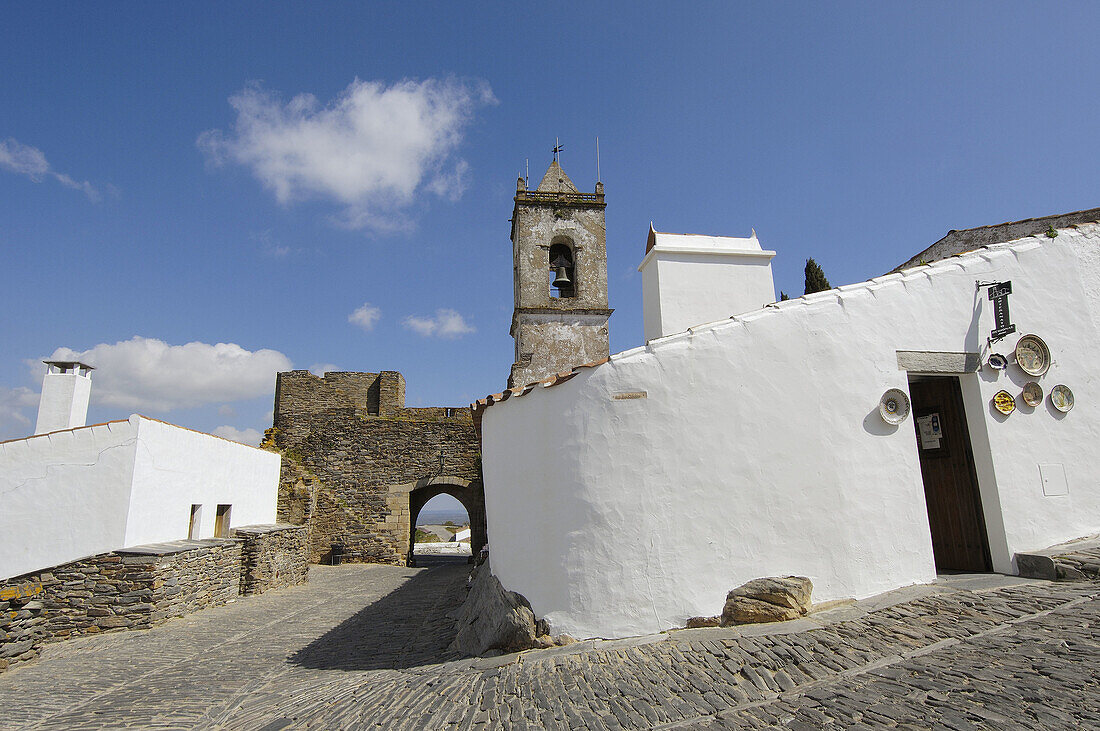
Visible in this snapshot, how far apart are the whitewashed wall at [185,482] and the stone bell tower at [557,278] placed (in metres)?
7.64

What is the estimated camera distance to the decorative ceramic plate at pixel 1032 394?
668cm

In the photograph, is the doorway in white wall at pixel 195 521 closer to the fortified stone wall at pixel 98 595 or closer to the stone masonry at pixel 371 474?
the fortified stone wall at pixel 98 595

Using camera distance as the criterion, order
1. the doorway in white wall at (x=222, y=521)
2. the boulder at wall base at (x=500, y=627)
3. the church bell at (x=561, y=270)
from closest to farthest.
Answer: the boulder at wall base at (x=500, y=627) < the doorway in white wall at (x=222, y=521) < the church bell at (x=561, y=270)

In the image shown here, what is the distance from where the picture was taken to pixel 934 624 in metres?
4.91

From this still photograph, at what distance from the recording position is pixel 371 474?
61.5 ft

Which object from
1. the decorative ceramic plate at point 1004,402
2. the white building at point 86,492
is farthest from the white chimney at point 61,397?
the decorative ceramic plate at point 1004,402

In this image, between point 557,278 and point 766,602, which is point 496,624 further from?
point 557,278

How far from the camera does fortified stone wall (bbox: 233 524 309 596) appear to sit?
13.0 metres

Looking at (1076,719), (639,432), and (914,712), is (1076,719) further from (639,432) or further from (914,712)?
(639,432)

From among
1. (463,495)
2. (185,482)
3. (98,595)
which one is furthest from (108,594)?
(463,495)

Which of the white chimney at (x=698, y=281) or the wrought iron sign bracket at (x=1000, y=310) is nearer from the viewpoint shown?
the wrought iron sign bracket at (x=1000, y=310)

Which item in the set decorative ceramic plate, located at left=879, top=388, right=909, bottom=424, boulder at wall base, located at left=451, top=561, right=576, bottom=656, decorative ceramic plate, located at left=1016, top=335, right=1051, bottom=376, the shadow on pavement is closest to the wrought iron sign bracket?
decorative ceramic plate, located at left=1016, top=335, right=1051, bottom=376

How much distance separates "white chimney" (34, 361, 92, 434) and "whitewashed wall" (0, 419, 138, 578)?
6.30 feet

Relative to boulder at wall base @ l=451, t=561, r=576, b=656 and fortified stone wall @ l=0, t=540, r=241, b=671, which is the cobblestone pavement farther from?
fortified stone wall @ l=0, t=540, r=241, b=671
